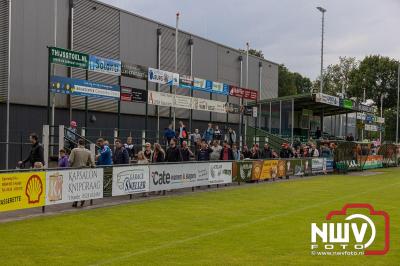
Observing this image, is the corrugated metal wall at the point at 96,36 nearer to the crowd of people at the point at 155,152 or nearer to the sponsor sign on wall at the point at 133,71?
the crowd of people at the point at 155,152

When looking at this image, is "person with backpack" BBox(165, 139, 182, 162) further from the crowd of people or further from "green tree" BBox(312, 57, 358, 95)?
"green tree" BBox(312, 57, 358, 95)

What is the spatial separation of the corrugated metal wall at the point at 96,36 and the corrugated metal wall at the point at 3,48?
4.51m

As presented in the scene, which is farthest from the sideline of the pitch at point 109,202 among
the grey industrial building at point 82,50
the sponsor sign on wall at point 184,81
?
the grey industrial building at point 82,50

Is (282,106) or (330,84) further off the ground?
(330,84)

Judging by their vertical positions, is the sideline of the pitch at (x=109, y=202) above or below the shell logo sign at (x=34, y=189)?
below

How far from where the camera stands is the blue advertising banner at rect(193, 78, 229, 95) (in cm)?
2972

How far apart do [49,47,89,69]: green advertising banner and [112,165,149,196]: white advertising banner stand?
5124 millimetres

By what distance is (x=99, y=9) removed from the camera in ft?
109

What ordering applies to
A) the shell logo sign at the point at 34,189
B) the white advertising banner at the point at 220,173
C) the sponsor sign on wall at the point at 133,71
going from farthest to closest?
the sponsor sign on wall at the point at 133,71 → the white advertising banner at the point at 220,173 → the shell logo sign at the point at 34,189

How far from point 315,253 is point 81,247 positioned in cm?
422

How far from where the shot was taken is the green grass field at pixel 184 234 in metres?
9.17

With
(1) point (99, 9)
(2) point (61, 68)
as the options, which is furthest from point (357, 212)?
(1) point (99, 9)

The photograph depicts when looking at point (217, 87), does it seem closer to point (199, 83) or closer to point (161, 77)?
point (199, 83)

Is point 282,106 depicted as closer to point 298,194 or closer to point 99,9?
point 99,9
